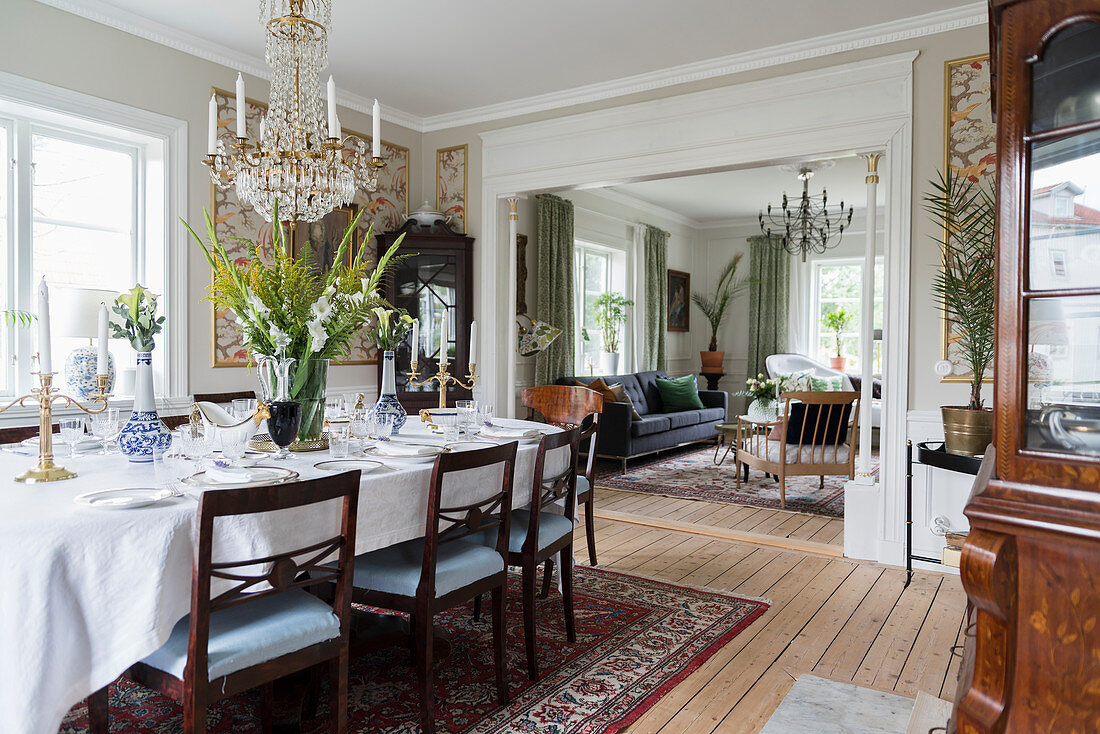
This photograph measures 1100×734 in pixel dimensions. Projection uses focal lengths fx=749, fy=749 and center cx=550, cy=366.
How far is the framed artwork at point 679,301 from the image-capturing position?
9.62 m

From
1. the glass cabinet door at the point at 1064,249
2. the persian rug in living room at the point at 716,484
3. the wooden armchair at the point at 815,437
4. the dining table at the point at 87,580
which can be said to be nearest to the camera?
the glass cabinet door at the point at 1064,249

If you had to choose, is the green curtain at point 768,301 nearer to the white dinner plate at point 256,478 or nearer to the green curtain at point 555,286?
the green curtain at point 555,286

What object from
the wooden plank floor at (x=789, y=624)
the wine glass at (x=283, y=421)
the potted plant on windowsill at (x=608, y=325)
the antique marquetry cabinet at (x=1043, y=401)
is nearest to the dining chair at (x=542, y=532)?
the wooden plank floor at (x=789, y=624)

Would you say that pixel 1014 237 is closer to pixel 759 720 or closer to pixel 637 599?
pixel 759 720

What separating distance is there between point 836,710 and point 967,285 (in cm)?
201

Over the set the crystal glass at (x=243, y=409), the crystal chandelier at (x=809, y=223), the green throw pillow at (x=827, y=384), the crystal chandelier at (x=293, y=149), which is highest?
the crystal chandelier at (x=809, y=223)

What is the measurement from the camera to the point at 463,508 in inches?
87.5

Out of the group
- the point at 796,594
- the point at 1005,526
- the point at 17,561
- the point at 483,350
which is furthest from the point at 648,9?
the point at 17,561

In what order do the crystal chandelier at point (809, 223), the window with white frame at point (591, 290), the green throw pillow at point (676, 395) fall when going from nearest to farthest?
the window with white frame at point (591, 290)
the green throw pillow at point (676, 395)
the crystal chandelier at point (809, 223)

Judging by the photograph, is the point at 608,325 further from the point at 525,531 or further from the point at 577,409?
the point at 525,531

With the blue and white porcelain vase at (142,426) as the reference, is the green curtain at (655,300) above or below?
above

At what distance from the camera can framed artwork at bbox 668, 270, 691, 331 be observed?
9.62 meters

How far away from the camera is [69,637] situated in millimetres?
1529

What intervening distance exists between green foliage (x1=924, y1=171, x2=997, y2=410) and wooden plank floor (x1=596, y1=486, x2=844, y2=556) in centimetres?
131
